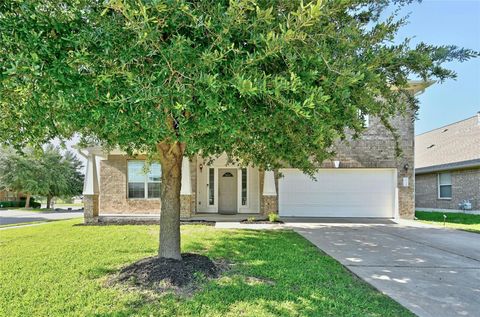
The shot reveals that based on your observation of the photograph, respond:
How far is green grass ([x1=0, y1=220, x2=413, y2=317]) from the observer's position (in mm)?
4199

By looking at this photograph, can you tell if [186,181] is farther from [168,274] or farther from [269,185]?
[168,274]

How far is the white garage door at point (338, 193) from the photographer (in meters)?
14.8

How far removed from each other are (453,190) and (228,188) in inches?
498

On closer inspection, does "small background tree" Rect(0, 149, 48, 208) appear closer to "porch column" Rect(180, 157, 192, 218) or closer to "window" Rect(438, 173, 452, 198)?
"porch column" Rect(180, 157, 192, 218)

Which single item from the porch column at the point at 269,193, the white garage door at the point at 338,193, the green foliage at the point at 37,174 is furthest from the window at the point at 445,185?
the green foliage at the point at 37,174

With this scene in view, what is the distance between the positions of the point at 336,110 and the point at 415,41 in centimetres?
263

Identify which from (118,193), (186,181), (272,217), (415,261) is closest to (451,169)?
(272,217)

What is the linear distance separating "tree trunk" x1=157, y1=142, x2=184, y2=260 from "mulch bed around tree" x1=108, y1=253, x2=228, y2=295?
23 centimetres

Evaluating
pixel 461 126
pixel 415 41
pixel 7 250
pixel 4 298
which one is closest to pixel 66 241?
pixel 7 250

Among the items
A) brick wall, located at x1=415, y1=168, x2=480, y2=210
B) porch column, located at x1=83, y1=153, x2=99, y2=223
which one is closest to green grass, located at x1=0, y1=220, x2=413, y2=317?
porch column, located at x1=83, y1=153, x2=99, y2=223

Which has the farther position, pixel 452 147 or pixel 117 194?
pixel 452 147

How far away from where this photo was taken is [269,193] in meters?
13.8

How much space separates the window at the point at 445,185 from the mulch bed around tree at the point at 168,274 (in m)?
17.4

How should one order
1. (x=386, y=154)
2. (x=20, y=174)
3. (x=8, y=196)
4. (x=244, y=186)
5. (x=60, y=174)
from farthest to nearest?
(x=8, y=196)
(x=60, y=174)
(x=20, y=174)
(x=244, y=186)
(x=386, y=154)
